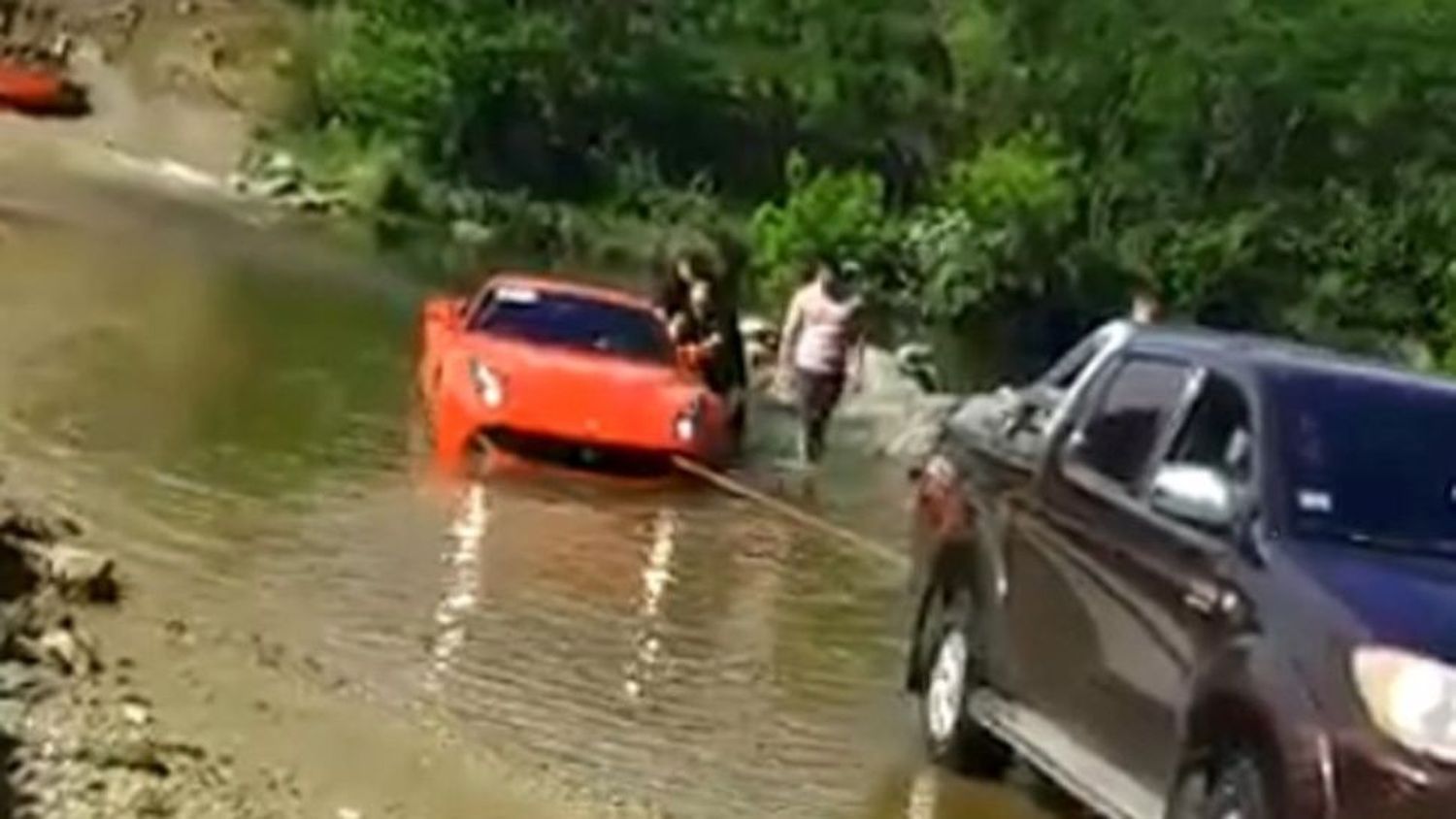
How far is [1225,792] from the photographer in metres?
9.81

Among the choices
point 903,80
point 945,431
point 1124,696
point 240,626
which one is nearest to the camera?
point 1124,696

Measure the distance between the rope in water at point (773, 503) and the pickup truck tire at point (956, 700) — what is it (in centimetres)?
948

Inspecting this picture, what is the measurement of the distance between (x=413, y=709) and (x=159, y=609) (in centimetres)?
231

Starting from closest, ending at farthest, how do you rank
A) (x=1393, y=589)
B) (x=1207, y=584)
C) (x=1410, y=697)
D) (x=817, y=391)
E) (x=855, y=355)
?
(x=1410, y=697), (x=1393, y=589), (x=1207, y=584), (x=817, y=391), (x=855, y=355)

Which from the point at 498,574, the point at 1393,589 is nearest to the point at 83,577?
the point at 498,574

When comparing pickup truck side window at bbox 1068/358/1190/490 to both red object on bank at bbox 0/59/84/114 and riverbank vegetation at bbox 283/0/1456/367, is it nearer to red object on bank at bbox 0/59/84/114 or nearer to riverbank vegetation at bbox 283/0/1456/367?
riverbank vegetation at bbox 283/0/1456/367

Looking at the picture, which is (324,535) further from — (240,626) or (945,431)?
(945,431)

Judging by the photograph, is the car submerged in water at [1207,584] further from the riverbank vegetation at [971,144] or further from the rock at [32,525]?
the riverbank vegetation at [971,144]

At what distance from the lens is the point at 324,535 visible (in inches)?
774

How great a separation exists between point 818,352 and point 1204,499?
17048 mm

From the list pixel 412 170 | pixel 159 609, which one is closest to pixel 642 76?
pixel 412 170

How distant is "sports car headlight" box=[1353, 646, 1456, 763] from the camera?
9.12 metres

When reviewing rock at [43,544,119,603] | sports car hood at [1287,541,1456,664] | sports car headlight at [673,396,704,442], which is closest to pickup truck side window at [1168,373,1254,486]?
sports car hood at [1287,541,1456,664]

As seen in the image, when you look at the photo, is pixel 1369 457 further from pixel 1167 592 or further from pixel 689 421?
pixel 689 421
